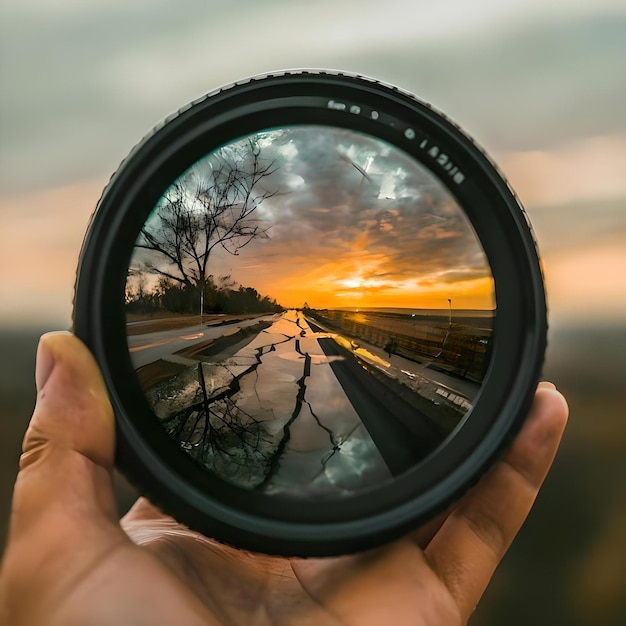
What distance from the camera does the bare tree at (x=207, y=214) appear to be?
0.80 metres

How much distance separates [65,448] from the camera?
781 millimetres

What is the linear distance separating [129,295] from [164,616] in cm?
44

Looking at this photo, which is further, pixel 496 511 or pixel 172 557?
pixel 496 511

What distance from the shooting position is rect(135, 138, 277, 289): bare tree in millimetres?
802

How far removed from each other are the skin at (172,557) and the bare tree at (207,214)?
178mm

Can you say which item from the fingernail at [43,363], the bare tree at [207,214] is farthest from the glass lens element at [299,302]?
the fingernail at [43,363]

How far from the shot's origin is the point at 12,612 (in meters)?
0.73

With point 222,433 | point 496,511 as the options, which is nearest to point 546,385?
Answer: point 496,511

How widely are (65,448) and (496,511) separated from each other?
0.72 m

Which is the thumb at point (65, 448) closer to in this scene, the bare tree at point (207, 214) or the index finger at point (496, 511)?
the bare tree at point (207, 214)

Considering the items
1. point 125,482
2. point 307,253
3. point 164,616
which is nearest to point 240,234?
point 307,253

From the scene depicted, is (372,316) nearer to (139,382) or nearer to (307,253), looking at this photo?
(307,253)

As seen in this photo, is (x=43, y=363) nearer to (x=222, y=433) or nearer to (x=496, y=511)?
(x=222, y=433)

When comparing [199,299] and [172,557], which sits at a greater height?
[199,299]
